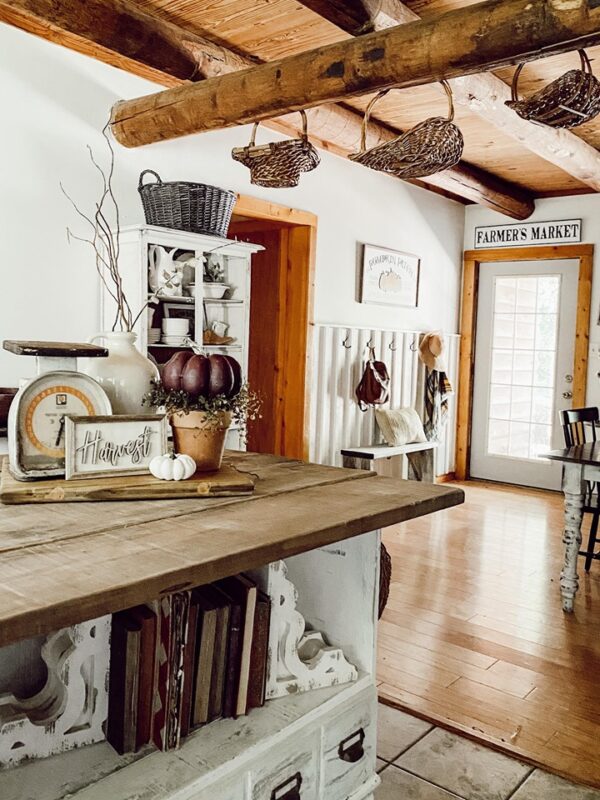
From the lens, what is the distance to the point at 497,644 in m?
3.26

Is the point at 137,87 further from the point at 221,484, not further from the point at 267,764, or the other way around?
the point at 267,764

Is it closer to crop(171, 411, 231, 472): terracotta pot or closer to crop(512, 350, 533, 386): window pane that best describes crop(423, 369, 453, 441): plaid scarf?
crop(512, 350, 533, 386): window pane

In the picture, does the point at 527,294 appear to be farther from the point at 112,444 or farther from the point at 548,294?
the point at 112,444

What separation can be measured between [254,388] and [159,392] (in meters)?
3.97

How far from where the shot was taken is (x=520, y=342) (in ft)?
22.3

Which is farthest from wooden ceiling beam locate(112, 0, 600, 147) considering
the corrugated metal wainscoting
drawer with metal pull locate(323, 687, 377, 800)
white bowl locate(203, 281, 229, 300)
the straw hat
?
the straw hat

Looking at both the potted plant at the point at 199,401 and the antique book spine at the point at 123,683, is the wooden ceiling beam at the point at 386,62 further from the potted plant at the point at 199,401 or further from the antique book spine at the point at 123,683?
the antique book spine at the point at 123,683

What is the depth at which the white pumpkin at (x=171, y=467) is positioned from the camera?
62.1 inches

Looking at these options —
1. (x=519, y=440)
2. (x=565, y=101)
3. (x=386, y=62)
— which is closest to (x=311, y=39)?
(x=386, y=62)

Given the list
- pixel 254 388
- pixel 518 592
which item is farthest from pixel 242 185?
pixel 518 592

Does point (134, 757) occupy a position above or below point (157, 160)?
below

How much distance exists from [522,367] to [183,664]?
5.88 metres

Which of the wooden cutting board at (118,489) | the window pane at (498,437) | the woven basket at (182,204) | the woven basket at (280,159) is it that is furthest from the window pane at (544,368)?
the wooden cutting board at (118,489)

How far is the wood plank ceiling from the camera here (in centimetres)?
331
